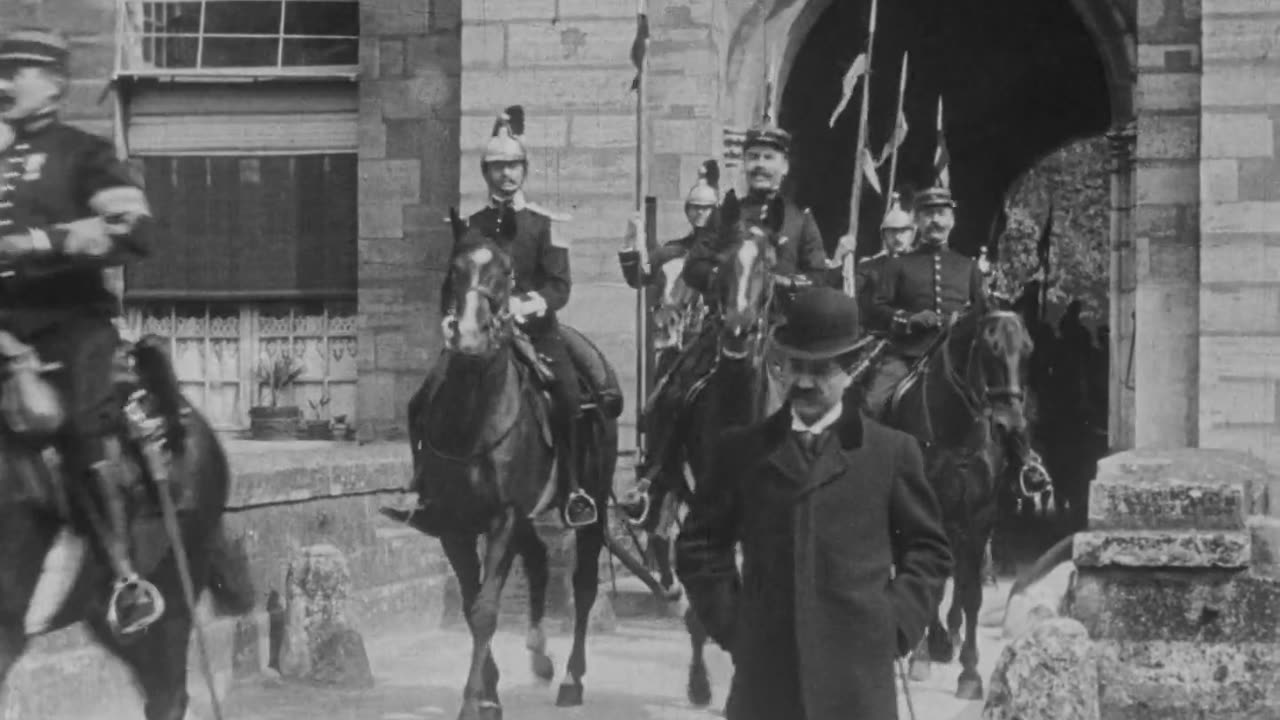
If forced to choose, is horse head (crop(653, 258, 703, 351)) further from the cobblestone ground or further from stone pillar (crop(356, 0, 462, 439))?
stone pillar (crop(356, 0, 462, 439))

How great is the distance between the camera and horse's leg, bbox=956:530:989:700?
41.1ft

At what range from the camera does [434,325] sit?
20047mm

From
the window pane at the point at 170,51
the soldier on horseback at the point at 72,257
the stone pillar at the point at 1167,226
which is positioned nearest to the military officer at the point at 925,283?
the stone pillar at the point at 1167,226

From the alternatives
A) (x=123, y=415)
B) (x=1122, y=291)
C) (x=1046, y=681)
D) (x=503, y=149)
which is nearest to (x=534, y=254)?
(x=503, y=149)

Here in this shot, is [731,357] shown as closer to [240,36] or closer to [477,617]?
[477,617]

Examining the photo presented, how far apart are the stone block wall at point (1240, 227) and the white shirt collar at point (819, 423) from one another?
11.9 meters

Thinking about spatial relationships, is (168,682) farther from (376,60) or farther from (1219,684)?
(376,60)

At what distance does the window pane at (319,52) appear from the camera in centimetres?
2053

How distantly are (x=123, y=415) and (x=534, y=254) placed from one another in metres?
4.11

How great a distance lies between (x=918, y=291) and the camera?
14.6 meters

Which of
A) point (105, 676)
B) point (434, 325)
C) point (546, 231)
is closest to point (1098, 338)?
point (434, 325)

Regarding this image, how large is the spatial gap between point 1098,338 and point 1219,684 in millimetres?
24647

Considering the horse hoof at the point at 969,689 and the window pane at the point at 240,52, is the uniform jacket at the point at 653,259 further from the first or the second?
the window pane at the point at 240,52

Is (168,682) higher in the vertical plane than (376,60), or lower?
lower
